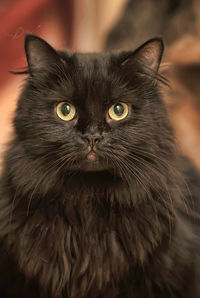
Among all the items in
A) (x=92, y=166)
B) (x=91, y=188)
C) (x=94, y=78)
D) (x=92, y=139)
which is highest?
(x=94, y=78)

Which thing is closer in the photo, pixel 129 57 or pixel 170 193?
pixel 129 57

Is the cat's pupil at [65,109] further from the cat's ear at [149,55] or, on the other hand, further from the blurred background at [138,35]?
the blurred background at [138,35]

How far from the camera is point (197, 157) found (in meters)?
3.08

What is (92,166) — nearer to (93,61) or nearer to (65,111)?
(65,111)

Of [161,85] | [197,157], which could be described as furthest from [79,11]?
[161,85]

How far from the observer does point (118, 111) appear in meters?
1.50

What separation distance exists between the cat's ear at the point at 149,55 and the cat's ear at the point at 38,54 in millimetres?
296

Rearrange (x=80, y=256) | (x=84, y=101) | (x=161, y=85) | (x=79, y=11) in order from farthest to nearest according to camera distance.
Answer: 1. (x=79, y=11)
2. (x=161, y=85)
3. (x=80, y=256)
4. (x=84, y=101)

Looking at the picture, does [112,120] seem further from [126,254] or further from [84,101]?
[126,254]

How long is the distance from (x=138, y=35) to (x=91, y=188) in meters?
2.83

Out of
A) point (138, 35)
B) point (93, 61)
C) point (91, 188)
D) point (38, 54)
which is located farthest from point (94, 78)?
point (138, 35)

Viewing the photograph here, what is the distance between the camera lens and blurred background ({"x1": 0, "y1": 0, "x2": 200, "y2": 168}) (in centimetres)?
271

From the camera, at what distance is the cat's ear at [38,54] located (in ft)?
4.83

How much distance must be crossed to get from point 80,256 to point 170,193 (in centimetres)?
47
